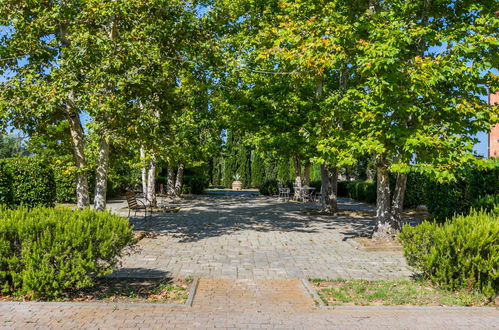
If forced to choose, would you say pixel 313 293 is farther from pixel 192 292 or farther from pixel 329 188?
pixel 329 188

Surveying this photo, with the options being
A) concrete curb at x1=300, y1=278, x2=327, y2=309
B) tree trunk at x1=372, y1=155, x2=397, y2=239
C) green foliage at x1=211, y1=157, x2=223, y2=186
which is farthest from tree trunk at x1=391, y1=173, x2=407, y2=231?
green foliage at x1=211, y1=157, x2=223, y2=186

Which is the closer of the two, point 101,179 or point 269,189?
point 101,179

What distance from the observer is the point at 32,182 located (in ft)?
46.7

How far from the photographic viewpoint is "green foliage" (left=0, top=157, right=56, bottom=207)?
13.7m

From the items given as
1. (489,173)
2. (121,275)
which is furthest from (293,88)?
(121,275)

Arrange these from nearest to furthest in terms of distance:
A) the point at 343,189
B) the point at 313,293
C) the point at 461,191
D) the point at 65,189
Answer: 1. the point at 313,293
2. the point at 461,191
3. the point at 65,189
4. the point at 343,189

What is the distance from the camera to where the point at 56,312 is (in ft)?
15.6

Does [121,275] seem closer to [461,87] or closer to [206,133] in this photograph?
[461,87]

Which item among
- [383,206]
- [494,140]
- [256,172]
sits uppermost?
[494,140]

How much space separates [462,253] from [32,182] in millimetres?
14118

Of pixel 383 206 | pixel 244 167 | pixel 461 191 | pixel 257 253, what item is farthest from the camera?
pixel 244 167

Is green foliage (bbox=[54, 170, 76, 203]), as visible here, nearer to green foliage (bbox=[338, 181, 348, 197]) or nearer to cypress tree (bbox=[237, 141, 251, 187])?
green foliage (bbox=[338, 181, 348, 197])

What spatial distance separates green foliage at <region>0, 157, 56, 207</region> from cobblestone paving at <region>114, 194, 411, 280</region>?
11.7ft

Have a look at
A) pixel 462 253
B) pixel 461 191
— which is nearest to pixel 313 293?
pixel 462 253
